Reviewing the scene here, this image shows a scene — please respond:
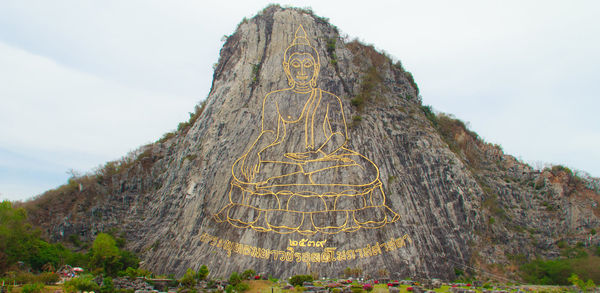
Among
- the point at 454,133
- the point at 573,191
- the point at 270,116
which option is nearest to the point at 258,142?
the point at 270,116

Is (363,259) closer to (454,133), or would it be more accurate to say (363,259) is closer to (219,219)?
(219,219)

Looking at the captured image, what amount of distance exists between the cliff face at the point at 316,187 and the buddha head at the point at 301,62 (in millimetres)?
127

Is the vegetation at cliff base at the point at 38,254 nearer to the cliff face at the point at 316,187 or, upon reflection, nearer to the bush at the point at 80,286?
the cliff face at the point at 316,187

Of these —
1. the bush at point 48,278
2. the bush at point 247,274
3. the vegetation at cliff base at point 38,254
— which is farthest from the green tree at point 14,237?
the bush at point 247,274

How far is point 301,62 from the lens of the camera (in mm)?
27281

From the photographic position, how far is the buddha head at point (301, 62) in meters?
26.9

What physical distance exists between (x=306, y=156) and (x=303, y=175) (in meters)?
1.26

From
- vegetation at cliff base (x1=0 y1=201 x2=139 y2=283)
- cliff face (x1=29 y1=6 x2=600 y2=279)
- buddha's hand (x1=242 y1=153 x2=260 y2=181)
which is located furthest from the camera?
buddha's hand (x1=242 y1=153 x2=260 y2=181)

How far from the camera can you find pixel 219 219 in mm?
22047

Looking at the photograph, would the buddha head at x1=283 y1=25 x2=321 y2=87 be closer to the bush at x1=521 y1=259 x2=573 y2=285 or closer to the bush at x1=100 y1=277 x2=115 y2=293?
the bush at x1=100 y1=277 x2=115 y2=293

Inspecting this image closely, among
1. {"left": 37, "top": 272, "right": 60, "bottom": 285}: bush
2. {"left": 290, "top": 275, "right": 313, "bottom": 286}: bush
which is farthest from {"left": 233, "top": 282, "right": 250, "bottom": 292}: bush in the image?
{"left": 37, "top": 272, "right": 60, "bottom": 285}: bush

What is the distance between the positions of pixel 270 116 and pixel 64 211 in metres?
14.5

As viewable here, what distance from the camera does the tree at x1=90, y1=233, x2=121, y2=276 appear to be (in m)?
19.3

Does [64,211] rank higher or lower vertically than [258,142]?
lower
